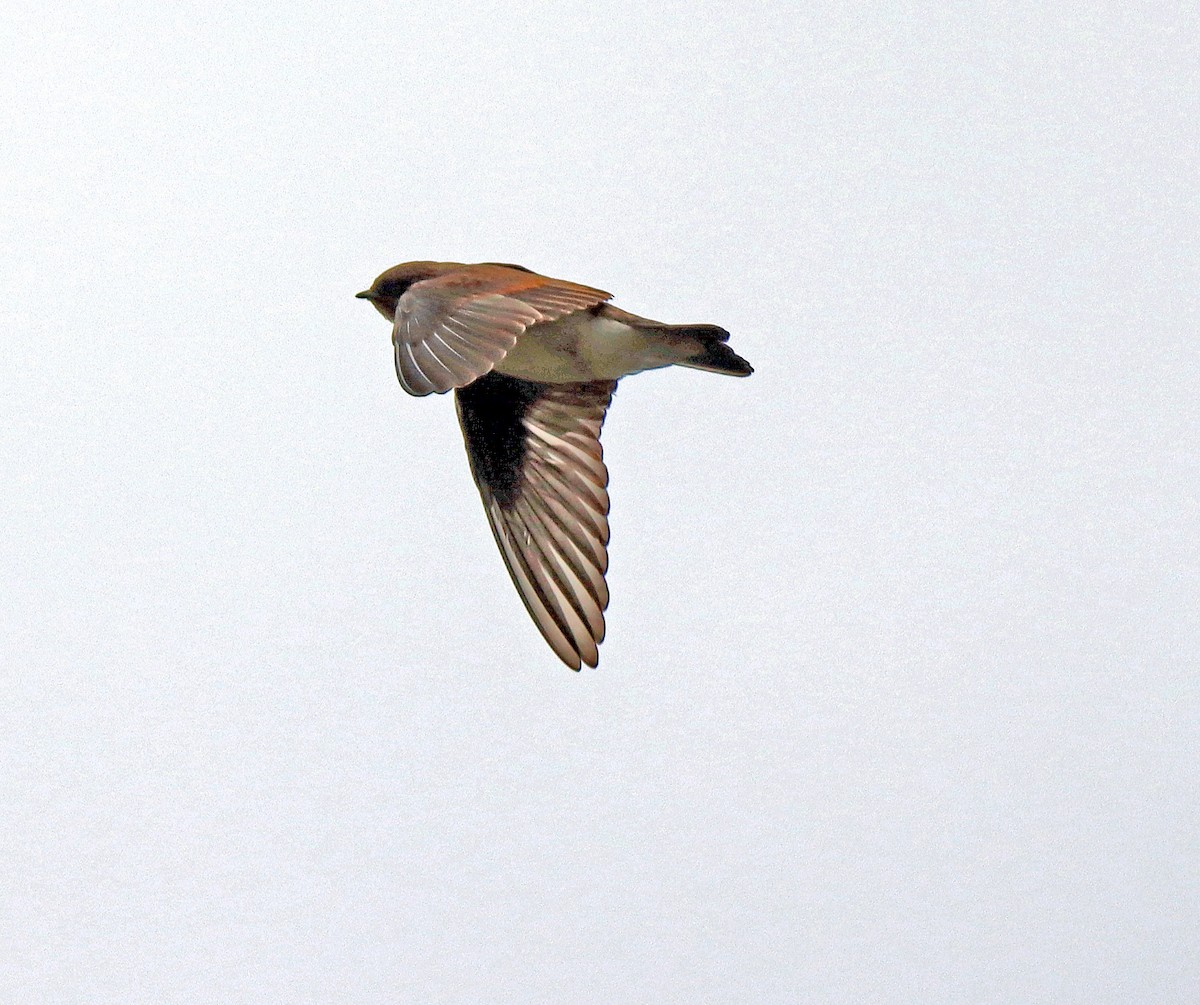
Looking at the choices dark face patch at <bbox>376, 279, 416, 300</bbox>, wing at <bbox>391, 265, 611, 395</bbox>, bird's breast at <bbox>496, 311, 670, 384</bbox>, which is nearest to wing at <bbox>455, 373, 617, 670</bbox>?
bird's breast at <bbox>496, 311, 670, 384</bbox>

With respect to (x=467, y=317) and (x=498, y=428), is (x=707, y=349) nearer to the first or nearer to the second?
(x=467, y=317)

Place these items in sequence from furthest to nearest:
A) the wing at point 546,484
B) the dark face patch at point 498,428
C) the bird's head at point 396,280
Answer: the dark face patch at point 498,428 → the wing at point 546,484 → the bird's head at point 396,280

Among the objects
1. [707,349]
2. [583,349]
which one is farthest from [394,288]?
[707,349]

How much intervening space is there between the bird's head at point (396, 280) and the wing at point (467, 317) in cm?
26

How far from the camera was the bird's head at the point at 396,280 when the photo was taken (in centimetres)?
598

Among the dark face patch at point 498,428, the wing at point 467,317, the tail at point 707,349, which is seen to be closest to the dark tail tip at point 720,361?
the tail at point 707,349

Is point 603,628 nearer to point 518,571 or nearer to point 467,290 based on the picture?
point 518,571

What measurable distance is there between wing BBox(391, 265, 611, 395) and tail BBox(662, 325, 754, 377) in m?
0.25

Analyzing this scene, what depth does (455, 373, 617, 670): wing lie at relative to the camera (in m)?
6.10

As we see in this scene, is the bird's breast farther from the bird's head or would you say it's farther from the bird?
the bird's head

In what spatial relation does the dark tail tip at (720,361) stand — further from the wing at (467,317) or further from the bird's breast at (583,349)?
the wing at (467,317)

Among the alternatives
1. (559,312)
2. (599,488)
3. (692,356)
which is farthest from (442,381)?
(599,488)

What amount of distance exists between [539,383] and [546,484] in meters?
0.34

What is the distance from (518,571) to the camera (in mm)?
6211
